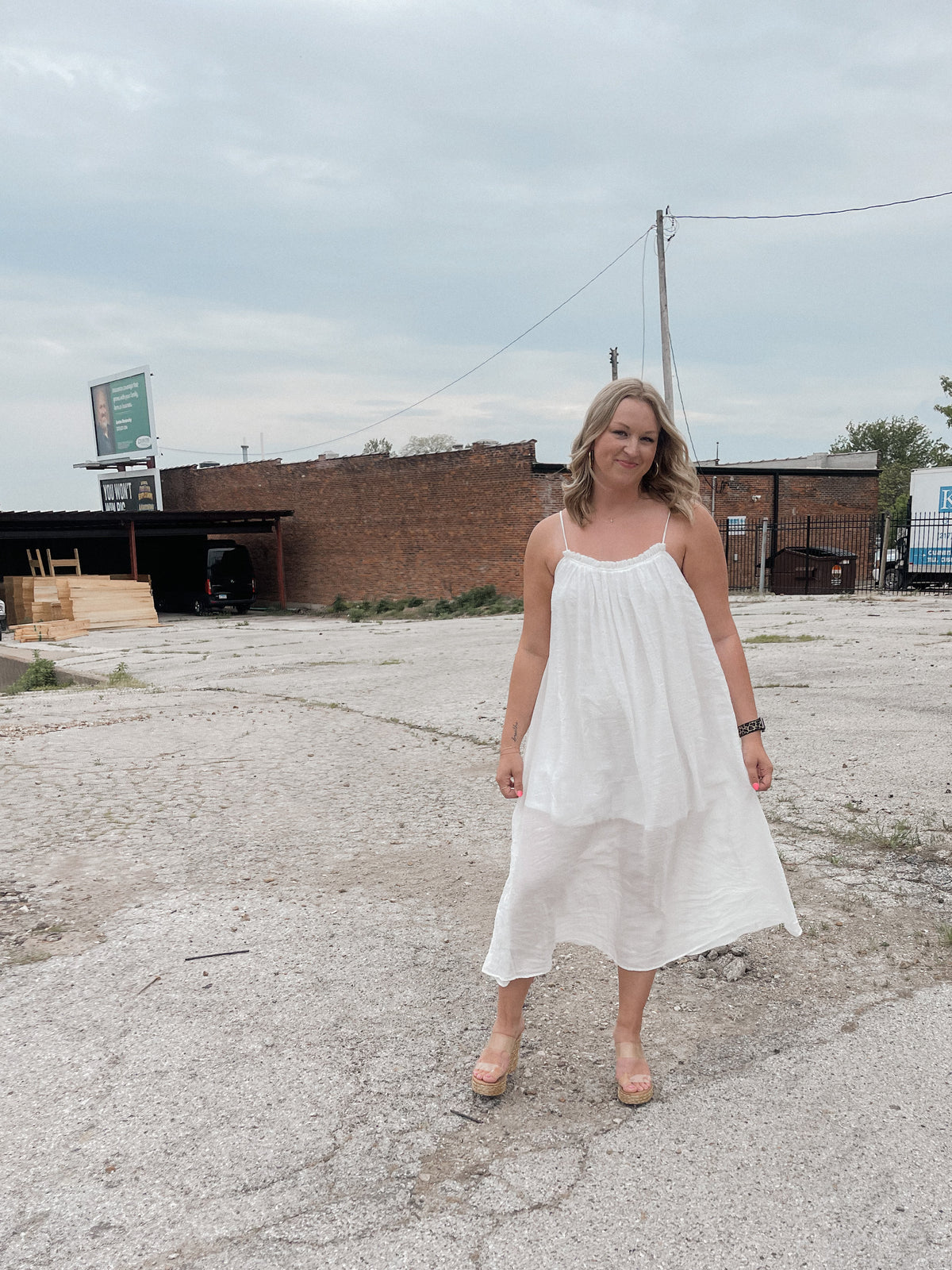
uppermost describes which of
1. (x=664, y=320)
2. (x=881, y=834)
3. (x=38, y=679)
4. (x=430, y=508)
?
(x=664, y=320)

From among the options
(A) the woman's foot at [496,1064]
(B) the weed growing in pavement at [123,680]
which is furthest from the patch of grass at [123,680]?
(A) the woman's foot at [496,1064]

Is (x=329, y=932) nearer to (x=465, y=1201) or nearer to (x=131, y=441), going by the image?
(x=465, y=1201)

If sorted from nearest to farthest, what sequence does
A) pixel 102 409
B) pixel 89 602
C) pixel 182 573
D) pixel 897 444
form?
Result: pixel 89 602 < pixel 182 573 < pixel 102 409 < pixel 897 444

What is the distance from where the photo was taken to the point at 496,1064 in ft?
8.03

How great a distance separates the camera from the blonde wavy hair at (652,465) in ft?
7.76

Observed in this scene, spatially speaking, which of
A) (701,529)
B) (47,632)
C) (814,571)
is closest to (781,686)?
(701,529)

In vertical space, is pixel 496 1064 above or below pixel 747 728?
below

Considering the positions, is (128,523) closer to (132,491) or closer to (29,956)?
(132,491)

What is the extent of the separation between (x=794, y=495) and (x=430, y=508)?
37.3ft

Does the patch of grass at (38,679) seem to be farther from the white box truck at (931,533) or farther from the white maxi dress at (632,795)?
the white box truck at (931,533)

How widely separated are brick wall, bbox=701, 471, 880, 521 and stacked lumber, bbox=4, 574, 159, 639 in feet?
52.3

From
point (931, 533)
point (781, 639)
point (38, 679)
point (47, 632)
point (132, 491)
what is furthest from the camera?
point (132, 491)

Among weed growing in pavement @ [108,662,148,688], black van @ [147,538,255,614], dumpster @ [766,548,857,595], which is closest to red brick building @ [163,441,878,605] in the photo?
black van @ [147,538,255,614]

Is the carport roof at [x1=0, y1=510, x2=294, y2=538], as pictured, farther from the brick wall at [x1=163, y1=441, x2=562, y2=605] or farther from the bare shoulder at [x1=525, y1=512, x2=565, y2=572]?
the bare shoulder at [x1=525, y1=512, x2=565, y2=572]
